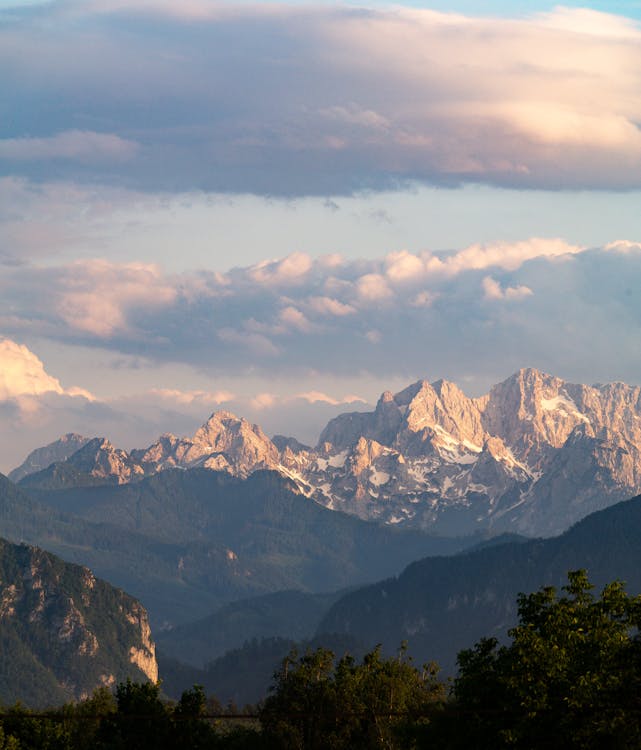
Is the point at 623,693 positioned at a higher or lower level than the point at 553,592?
lower

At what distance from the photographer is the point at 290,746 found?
19438cm

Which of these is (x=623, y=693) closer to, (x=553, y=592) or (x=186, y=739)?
(x=553, y=592)

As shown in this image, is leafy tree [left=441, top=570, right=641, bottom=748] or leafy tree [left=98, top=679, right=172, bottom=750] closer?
leafy tree [left=441, top=570, right=641, bottom=748]

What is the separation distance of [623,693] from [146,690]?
86.7m

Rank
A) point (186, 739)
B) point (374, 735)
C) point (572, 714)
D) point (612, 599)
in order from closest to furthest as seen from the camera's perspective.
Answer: point (572, 714)
point (612, 599)
point (186, 739)
point (374, 735)

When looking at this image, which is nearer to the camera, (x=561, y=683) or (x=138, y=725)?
(x=561, y=683)

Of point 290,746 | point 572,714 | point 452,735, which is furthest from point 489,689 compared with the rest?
point 290,746

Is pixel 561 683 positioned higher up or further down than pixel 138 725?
further down

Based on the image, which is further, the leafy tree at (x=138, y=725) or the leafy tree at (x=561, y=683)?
the leafy tree at (x=138, y=725)

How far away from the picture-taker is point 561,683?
4852 inches

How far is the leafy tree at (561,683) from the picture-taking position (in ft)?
389

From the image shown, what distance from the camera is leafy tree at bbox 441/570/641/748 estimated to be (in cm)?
11862

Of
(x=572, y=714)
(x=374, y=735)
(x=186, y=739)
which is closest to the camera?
(x=572, y=714)

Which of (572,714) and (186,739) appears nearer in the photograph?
(572,714)
